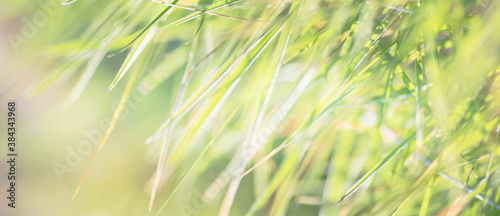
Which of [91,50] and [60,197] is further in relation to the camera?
[60,197]

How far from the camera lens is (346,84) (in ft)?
0.93

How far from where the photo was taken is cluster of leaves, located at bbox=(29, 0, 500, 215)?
0.26 meters

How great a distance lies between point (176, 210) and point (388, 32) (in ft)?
1.65

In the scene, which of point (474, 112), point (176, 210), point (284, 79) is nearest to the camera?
point (474, 112)

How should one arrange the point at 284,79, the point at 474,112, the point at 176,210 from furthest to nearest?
the point at 176,210 → the point at 284,79 → the point at 474,112

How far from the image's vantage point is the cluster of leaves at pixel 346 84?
257 mm

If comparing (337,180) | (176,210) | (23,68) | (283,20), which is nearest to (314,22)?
(283,20)

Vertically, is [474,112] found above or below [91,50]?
below

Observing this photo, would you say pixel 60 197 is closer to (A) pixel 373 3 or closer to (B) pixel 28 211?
(B) pixel 28 211

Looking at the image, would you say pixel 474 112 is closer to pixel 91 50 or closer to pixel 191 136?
pixel 191 136

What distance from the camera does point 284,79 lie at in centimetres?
40

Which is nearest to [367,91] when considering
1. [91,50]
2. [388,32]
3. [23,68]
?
[388,32]

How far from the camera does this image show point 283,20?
28cm

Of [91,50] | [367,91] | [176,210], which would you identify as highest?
[91,50]
